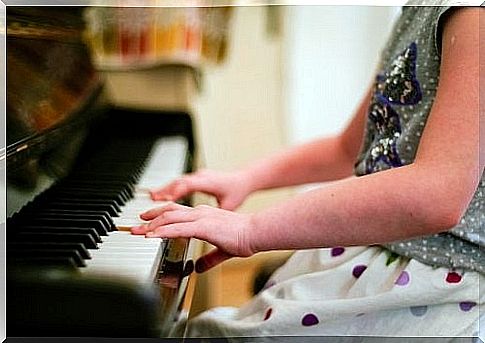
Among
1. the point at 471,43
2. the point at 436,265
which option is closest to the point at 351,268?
the point at 436,265

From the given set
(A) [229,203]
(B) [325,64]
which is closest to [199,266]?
(A) [229,203]

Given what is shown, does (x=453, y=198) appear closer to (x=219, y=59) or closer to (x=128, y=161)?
(x=128, y=161)

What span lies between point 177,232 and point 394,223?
6.0 inches

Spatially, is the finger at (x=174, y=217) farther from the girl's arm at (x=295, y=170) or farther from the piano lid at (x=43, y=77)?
the girl's arm at (x=295, y=170)

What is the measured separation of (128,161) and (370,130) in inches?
11.7

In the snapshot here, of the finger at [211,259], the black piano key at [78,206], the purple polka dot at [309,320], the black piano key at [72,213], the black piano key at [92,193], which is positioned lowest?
the purple polka dot at [309,320]

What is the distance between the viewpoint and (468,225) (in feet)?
2.06

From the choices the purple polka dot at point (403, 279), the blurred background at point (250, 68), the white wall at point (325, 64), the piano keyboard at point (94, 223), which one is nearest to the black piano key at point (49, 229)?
the piano keyboard at point (94, 223)

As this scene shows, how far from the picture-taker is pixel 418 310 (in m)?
0.64

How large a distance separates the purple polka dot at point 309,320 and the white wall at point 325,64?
0.92 metres

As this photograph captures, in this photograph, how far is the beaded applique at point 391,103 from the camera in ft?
2.16

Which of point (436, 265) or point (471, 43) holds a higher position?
point (471, 43)

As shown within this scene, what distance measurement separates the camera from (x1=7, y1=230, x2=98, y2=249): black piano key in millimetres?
588

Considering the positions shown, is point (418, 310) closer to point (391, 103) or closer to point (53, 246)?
point (391, 103)
